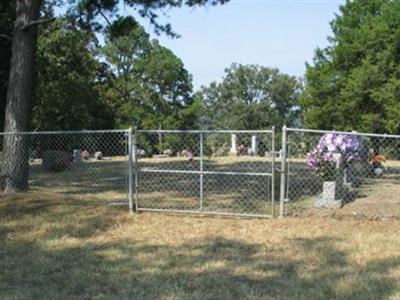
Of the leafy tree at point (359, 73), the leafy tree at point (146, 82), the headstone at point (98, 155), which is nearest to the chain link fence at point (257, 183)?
the headstone at point (98, 155)

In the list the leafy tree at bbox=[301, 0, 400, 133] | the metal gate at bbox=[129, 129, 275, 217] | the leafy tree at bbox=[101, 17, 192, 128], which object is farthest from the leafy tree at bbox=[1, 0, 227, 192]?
the leafy tree at bbox=[101, 17, 192, 128]

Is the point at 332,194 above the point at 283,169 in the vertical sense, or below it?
below

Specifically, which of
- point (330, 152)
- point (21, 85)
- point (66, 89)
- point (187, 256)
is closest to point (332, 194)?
point (330, 152)

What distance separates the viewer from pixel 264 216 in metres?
9.49

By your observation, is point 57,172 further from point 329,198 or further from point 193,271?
point 193,271

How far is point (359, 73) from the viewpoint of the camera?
43.4 metres

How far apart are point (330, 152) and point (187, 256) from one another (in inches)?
217

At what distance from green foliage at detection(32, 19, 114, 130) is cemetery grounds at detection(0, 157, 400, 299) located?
26.6 m

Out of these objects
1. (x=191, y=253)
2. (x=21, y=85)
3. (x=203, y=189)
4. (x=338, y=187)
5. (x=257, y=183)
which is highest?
(x=21, y=85)

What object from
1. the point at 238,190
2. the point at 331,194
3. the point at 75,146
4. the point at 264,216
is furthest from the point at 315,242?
the point at 75,146

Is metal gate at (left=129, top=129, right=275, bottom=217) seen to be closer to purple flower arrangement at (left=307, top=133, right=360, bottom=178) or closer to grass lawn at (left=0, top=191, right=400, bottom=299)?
grass lawn at (left=0, top=191, right=400, bottom=299)

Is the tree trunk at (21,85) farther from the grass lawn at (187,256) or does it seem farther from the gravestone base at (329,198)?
the gravestone base at (329,198)

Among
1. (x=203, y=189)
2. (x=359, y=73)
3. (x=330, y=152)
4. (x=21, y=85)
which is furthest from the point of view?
(x=359, y=73)

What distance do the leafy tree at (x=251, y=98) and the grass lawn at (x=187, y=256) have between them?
69066mm
